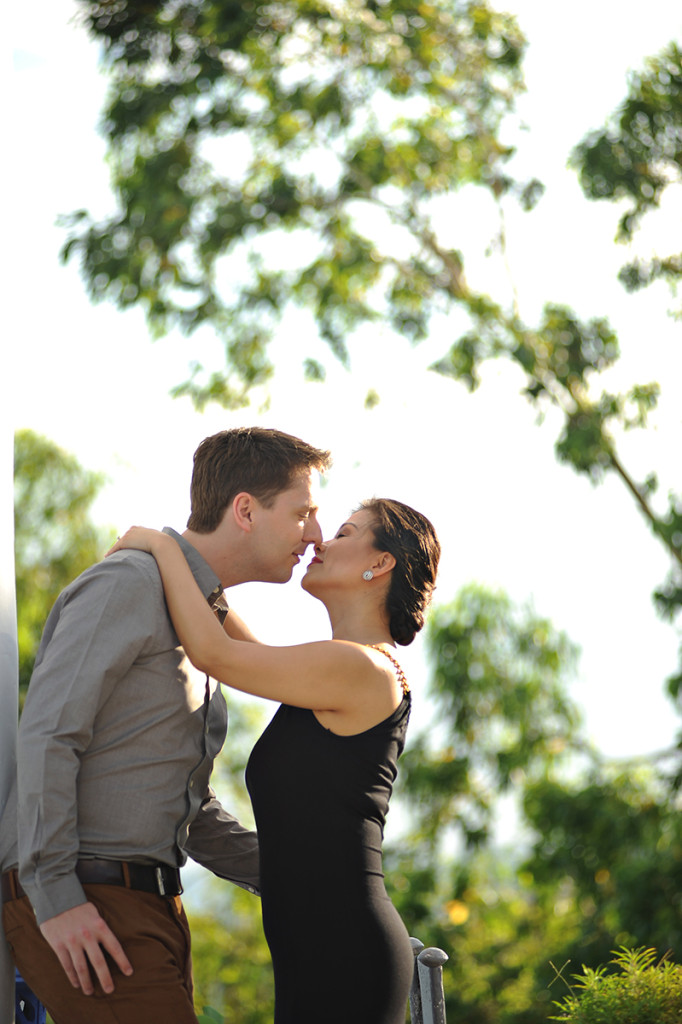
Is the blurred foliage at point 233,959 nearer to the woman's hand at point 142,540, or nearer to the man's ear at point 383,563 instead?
the man's ear at point 383,563

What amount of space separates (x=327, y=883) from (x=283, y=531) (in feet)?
2.49

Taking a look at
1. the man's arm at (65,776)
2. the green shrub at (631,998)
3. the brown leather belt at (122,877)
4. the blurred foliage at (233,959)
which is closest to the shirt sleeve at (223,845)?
the brown leather belt at (122,877)

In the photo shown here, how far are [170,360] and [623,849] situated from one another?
Answer: 6.49 meters

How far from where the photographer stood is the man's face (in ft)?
7.89

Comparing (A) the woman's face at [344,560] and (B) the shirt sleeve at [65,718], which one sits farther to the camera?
(A) the woman's face at [344,560]

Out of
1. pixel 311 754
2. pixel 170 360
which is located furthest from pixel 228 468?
pixel 170 360

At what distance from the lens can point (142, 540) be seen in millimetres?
2289

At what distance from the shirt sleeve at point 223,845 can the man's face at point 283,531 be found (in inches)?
23.7

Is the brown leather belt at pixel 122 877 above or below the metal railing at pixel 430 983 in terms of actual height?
above

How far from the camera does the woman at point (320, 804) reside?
2.21 meters

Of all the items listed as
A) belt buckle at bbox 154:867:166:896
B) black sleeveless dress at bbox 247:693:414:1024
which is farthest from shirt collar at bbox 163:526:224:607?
belt buckle at bbox 154:867:166:896

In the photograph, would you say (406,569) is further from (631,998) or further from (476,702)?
(476,702)

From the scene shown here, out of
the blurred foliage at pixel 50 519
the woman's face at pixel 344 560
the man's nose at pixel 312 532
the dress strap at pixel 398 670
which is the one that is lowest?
the dress strap at pixel 398 670

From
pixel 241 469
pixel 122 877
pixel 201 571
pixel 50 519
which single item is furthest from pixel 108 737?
pixel 50 519
